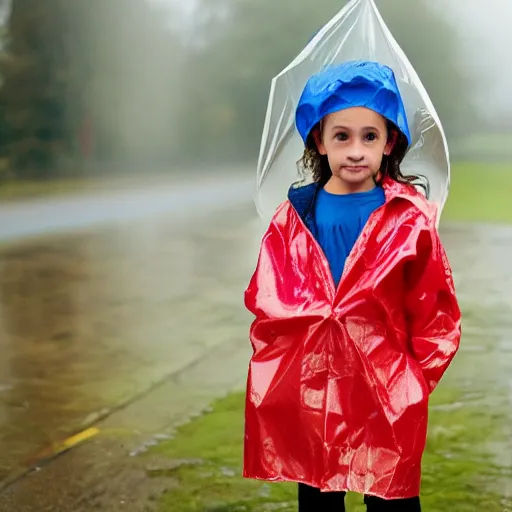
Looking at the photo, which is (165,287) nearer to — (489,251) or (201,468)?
(489,251)

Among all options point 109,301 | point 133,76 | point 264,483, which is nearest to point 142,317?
point 109,301

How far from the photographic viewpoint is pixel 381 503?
81.6 inches

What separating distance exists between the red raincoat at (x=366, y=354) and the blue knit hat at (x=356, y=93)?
0.59ft

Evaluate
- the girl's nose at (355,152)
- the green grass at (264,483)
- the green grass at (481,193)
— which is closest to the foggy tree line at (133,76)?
the green grass at (481,193)

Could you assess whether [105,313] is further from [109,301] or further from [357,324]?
[357,324]

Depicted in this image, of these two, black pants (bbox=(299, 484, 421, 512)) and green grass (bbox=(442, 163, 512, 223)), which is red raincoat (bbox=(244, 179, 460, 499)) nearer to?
black pants (bbox=(299, 484, 421, 512))

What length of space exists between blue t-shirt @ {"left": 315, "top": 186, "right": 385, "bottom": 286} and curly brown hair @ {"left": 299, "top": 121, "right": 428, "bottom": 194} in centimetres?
7

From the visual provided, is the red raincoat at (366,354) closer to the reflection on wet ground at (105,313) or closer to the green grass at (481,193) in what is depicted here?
the reflection on wet ground at (105,313)

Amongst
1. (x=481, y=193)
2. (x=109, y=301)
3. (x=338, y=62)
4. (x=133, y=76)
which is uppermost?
(x=133, y=76)

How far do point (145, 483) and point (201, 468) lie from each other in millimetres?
208

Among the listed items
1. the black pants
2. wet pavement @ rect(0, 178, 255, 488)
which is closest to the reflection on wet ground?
wet pavement @ rect(0, 178, 255, 488)

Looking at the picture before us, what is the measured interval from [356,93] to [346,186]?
22 centimetres

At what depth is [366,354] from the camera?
197 centimetres

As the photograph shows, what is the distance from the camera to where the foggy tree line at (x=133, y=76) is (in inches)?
227
